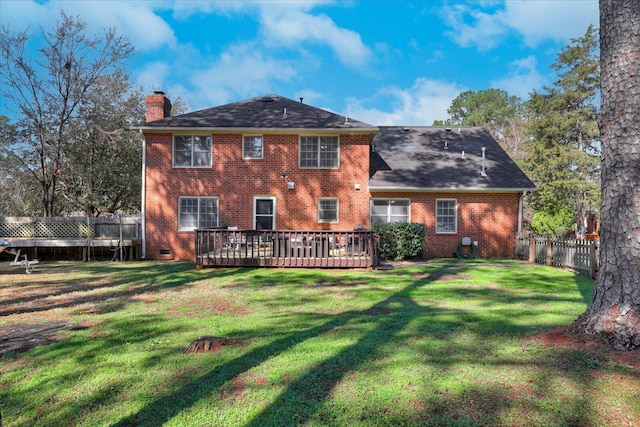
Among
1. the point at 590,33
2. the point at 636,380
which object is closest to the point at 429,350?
the point at 636,380

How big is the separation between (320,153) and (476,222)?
7.06 m

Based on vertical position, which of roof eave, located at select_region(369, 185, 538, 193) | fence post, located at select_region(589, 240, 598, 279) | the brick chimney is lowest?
fence post, located at select_region(589, 240, 598, 279)

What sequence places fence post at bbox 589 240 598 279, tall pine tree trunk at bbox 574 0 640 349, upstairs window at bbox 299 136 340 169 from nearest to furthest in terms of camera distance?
tall pine tree trunk at bbox 574 0 640 349 < fence post at bbox 589 240 598 279 < upstairs window at bbox 299 136 340 169

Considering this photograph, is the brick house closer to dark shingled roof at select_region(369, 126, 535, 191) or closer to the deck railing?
dark shingled roof at select_region(369, 126, 535, 191)

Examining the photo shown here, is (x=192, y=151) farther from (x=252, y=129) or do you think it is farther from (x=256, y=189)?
(x=256, y=189)

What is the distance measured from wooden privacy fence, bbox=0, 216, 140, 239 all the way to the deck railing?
627 centimetres

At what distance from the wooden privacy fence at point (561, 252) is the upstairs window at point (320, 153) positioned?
8.04 meters

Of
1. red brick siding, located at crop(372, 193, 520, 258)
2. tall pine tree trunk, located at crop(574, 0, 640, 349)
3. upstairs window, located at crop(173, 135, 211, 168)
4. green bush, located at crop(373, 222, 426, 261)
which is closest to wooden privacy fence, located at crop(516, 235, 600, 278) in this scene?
red brick siding, located at crop(372, 193, 520, 258)

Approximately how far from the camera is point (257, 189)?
16.0 m

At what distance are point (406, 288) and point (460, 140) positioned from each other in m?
13.3

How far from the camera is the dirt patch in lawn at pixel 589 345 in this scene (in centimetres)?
387

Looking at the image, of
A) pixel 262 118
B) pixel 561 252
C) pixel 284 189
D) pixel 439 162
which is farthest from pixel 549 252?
pixel 262 118

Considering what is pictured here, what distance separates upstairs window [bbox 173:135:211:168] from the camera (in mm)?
16172

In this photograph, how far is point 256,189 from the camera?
52.6 ft
